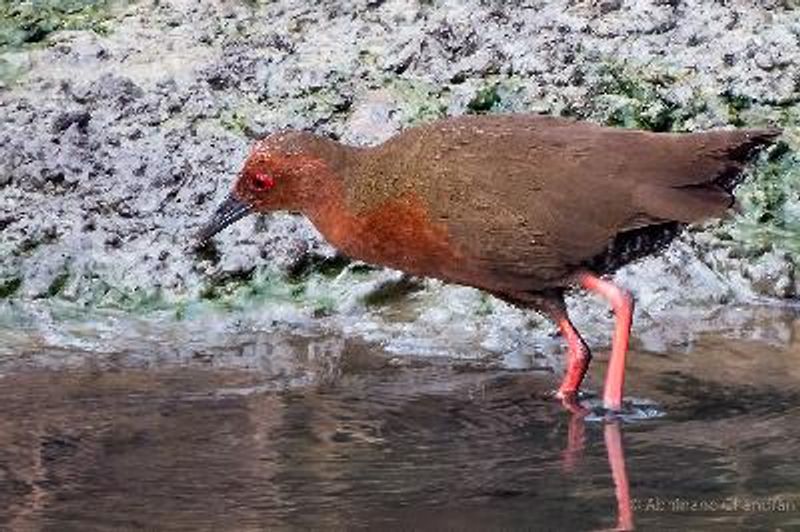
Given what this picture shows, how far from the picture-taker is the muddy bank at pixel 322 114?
762 centimetres

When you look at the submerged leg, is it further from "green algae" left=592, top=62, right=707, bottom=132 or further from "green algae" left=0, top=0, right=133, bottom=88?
"green algae" left=0, top=0, right=133, bottom=88

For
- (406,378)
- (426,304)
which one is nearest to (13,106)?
(426,304)

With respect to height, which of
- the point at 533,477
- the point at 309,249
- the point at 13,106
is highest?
the point at 13,106

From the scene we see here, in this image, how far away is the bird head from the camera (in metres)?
6.54

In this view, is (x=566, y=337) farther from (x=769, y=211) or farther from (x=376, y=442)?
(x=769, y=211)

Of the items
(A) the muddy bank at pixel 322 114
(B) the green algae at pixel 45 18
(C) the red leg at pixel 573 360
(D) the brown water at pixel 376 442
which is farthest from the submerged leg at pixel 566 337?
(B) the green algae at pixel 45 18

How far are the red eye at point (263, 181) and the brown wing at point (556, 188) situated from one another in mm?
534

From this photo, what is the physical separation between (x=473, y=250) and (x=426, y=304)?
1.41 metres

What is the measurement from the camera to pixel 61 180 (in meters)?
8.15

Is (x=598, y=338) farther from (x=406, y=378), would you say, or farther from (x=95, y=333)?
(x=95, y=333)

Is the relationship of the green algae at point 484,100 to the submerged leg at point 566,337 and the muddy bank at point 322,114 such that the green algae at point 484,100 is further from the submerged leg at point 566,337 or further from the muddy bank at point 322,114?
the submerged leg at point 566,337

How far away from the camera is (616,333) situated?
618 cm

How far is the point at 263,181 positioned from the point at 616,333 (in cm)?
135

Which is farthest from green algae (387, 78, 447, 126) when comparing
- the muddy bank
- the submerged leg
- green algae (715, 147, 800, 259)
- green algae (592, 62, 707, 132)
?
the submerged leg
